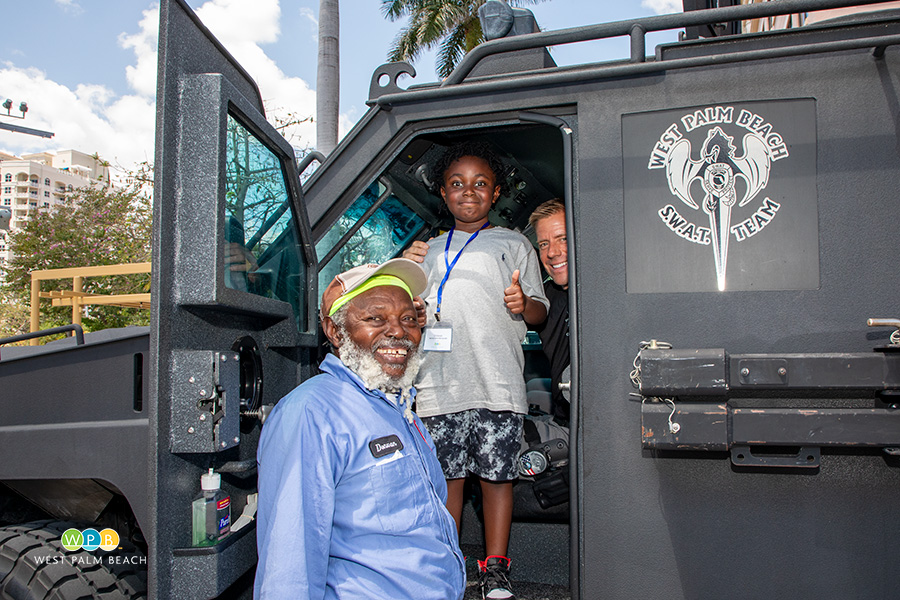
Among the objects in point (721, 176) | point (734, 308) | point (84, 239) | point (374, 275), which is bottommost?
point (734, 308)

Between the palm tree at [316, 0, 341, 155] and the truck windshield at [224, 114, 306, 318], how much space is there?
808cm

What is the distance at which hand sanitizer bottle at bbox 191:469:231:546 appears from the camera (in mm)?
1673

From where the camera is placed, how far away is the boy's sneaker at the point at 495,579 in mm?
2346

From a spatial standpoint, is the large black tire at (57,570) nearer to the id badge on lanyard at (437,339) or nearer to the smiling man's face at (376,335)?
the smiling man's face at (376,335)

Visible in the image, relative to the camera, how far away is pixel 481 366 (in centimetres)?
262

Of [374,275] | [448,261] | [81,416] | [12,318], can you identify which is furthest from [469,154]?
[12,318]

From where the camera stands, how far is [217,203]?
1.67 m

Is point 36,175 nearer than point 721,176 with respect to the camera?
No

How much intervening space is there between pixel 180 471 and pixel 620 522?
125 centimetres

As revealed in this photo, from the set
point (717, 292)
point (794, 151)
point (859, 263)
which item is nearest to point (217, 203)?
point (717, 292)

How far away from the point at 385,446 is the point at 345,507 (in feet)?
0.60
